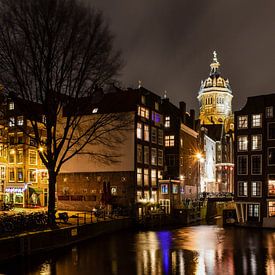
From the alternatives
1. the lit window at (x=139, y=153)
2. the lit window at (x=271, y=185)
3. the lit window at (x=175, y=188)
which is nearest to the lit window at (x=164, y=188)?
the lit window at (x=175, y=188)

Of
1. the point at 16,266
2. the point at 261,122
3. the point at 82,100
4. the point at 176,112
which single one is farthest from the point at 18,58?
the point at 176,112

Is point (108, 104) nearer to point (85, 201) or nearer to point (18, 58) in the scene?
point (85, 201)

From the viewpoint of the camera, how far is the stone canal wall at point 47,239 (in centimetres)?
3062

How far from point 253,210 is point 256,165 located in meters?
5.88

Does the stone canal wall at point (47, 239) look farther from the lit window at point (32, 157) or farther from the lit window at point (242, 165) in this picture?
the lit window at point (242, 165)

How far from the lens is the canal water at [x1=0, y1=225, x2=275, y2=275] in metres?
28.7

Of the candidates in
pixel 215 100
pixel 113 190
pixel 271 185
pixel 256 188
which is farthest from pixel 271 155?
pixel 215 100

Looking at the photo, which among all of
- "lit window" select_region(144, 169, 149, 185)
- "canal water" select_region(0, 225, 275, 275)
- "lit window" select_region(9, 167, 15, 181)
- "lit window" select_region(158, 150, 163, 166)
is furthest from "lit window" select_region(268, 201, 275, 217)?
"lit window" select_region(9, 167, 15, 181)

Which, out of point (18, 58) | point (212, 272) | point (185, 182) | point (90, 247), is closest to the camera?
point (212, 272)

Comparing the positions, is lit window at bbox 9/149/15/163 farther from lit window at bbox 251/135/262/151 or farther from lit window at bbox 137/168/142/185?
lit window at bbox 251/135/262/151

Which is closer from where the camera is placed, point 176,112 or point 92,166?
point 92,166

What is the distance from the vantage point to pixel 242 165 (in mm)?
59625

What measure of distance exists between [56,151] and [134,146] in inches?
854

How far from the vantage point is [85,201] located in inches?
2330
